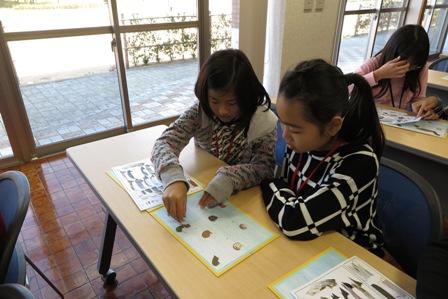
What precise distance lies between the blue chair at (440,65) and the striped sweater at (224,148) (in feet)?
7.75

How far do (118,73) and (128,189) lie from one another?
206cm

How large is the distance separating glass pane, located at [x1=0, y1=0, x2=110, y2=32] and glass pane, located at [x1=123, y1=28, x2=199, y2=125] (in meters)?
0.30

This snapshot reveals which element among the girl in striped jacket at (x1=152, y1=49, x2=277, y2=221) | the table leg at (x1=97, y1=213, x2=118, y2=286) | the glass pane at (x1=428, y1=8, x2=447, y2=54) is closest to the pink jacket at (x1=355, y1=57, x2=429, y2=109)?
the girl in striped jacket at (x1=152, y1=49, x2=277, y2=221)

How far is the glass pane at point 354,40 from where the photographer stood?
3.99 meters

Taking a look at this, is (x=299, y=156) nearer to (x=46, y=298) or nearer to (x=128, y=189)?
(x=128, y=189)

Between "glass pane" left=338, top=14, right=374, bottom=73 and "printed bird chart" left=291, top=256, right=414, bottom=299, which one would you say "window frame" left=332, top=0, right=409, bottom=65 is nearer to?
"glass pane" left=338, top=14, right=374, bottom=73

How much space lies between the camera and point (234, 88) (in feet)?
3.53

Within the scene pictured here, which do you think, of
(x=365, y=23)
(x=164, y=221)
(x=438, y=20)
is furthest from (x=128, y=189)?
(x=438, y=20)

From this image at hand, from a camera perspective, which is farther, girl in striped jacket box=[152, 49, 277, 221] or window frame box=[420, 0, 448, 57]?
window frame box=[420, 0, 448, 57]

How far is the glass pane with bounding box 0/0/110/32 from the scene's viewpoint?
7.49ft

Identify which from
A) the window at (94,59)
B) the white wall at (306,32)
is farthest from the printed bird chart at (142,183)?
the white wall at (306,32)

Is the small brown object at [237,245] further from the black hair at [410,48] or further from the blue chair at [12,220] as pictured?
the black hair at [410,48]

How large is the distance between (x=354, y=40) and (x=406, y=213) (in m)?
4.00

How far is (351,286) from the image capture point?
70 centimetres
